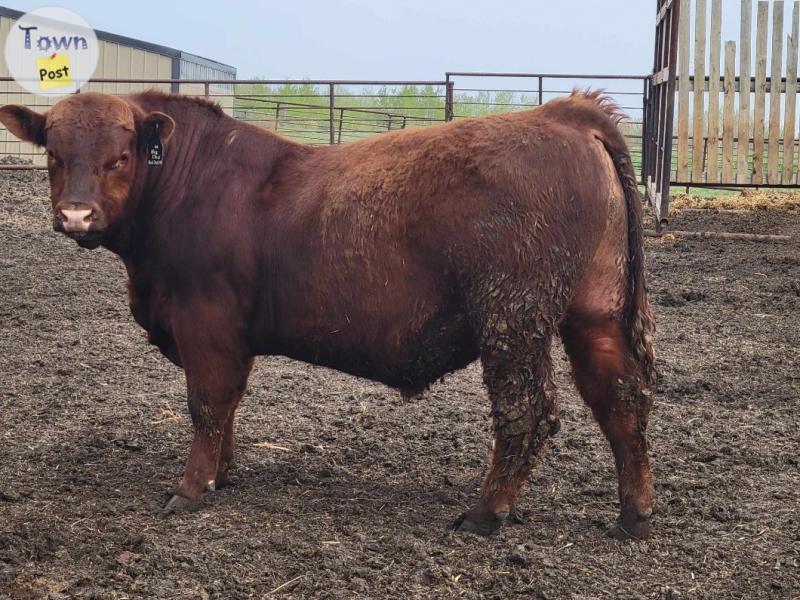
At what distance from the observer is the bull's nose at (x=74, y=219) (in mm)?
3855

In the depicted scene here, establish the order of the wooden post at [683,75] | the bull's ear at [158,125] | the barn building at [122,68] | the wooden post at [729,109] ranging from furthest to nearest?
the barn building at [122,68] → the wooden post at [729,109] → the wooden post at [683,75] → the bull's ear at [158,125]

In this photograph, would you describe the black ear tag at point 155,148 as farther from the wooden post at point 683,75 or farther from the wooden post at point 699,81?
the wooden post at point 699,81

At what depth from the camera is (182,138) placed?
441cm

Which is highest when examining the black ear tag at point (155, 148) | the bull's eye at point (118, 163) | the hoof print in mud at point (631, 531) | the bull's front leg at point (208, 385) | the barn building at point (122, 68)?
the barn building at point (122, 68)

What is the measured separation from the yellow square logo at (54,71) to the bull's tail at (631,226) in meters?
13.4

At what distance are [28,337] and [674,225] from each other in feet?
29.6

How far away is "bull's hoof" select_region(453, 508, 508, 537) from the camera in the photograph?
3.83 metres

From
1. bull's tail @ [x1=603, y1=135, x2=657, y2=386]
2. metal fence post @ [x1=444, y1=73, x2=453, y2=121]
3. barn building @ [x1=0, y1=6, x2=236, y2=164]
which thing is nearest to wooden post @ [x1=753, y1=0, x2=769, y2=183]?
metal fence post @ [x1=444, y1=73, x2=453, y2=121]

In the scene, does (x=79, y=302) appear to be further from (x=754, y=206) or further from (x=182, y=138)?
(x=754, y=206)

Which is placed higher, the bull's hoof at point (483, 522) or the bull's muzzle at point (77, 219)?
the bull's muzzle at point (77, 219)

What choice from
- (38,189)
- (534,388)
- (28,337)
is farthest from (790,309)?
(38,189)

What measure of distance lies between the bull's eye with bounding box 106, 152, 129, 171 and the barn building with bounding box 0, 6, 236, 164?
1907 cm

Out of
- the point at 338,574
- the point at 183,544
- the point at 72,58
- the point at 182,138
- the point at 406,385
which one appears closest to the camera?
the point at 338,574

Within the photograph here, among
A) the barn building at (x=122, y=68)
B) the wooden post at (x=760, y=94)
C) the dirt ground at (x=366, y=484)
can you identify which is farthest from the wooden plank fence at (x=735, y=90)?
the barn building at (x=122, y=68)
